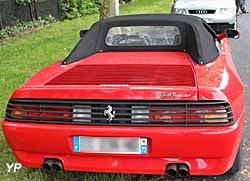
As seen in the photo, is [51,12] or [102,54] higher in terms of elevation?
[102,54]

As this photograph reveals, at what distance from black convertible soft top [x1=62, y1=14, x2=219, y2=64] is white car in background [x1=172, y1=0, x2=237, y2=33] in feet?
25.4

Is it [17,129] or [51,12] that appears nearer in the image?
[17,129]

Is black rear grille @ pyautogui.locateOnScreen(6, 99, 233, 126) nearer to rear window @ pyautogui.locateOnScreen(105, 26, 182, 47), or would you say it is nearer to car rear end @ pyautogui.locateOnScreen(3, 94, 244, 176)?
car rear end @ pyautogui.locateOnScreen(3, 94, 244, 176)

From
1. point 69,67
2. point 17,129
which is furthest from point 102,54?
point 17,129

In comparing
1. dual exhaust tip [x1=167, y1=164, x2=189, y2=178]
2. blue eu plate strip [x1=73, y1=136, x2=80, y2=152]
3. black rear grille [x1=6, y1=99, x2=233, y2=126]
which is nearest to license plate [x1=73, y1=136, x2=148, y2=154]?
blue eu plate strip [x1=73, y1=136, x2=80, y2=152]

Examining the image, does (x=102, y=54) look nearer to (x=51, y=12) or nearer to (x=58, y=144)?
(x=58, y=144)

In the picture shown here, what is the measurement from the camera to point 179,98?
315cm

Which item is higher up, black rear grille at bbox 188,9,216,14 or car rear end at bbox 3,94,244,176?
car rear end at bbox 3,94,244,176

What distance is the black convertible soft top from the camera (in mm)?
4270

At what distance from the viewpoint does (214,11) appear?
12422mm

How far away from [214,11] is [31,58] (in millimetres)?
5674

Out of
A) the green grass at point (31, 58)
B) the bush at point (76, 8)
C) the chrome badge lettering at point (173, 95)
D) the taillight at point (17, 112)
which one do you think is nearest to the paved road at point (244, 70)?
the green grass at point (31, 58)

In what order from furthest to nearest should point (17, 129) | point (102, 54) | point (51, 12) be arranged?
point (51, 12), point (102, 54), point (17, 129)

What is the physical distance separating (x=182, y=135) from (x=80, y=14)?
15.7 meters
